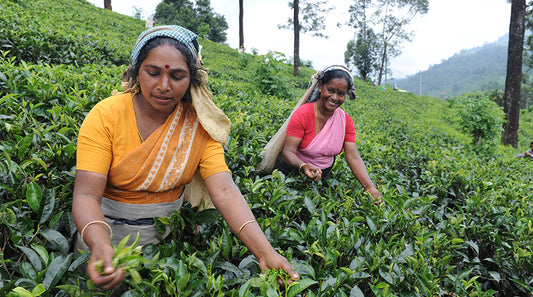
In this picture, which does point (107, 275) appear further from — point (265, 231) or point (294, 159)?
point (294, 159)

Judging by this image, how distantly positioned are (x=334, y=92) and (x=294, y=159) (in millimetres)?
641

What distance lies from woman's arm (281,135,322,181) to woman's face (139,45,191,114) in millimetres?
1184

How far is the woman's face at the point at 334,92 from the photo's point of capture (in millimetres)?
2486

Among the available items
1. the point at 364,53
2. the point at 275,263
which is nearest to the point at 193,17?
the point at 364,53

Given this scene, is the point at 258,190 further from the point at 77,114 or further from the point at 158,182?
the point at 77,114

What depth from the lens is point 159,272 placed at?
117cm

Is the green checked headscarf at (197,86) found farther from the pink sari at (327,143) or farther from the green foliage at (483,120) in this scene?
the green foliage at (483,120)

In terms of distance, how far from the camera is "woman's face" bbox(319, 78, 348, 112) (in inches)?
97.9

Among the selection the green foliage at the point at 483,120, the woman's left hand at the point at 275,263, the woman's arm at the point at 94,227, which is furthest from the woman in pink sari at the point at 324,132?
the green foliage at the point at 483,120

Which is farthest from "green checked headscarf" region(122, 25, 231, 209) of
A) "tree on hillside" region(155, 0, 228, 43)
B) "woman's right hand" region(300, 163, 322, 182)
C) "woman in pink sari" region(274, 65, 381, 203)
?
"tree on hillside" region(155, 0, 228, 43)

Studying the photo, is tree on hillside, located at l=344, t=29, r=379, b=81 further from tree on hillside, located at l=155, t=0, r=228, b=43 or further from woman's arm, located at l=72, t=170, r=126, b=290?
woman's arm, located at l=72, t=170, r=126, b=290

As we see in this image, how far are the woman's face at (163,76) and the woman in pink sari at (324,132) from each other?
1278 mm

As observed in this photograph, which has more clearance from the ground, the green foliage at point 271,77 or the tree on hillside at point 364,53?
the tree on hillside at point 364,53

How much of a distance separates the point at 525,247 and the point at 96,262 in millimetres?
2738
